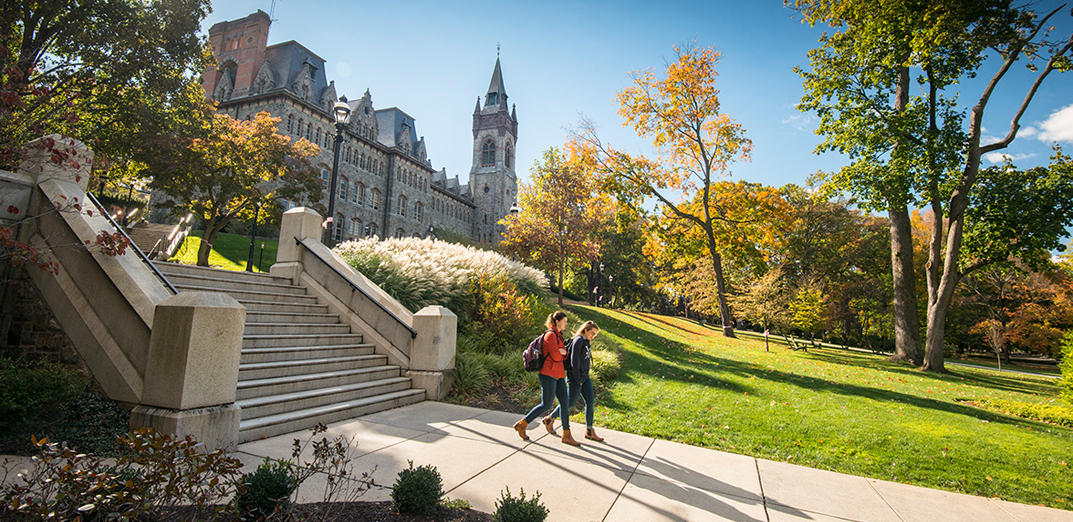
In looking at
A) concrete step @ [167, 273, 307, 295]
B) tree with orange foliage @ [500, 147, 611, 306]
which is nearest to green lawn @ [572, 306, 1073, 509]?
concrete step @ [167, 273, 307, 295]

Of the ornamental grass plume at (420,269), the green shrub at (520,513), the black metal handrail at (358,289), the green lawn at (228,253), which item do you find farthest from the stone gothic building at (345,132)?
the green shrub at (520,513)

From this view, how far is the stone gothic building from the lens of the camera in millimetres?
39625

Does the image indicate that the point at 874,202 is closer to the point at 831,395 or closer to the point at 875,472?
the point at 831,395

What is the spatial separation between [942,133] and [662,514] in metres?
17.1

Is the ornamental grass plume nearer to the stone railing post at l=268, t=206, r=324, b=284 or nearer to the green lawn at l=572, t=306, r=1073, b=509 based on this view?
the stone railing post at l=268, t=206, r=324, b=284

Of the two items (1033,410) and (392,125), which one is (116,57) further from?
(392,125)

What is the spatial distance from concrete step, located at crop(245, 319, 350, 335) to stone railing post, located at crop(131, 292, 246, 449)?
7.66ft

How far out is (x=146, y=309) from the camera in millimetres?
4797

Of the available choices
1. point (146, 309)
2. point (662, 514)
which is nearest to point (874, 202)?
point (662, 514)

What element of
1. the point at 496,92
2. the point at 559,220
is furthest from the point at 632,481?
the point at 496,92

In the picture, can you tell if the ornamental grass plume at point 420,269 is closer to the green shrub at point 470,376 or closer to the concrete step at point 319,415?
the green shrub at point 470,376

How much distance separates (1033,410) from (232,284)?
48.5 ft

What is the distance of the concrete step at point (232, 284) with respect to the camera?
24.7 ft

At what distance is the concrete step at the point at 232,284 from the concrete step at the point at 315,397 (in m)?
3.07
